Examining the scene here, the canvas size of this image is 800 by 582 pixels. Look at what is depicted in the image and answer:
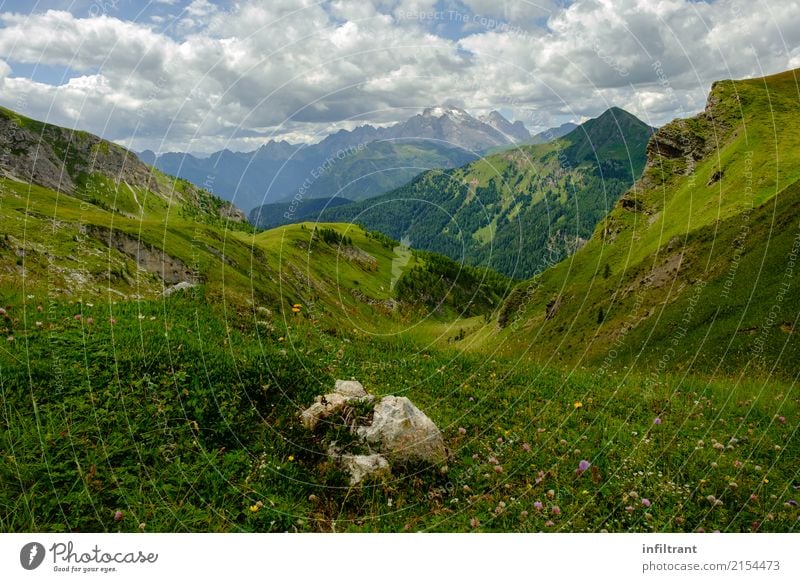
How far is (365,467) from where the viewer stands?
7.60m

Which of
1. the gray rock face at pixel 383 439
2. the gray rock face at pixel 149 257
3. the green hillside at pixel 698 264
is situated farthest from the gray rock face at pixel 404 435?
the gray rock face at pixel 149 257

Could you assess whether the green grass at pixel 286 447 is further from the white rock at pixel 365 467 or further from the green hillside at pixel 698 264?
the green hillside at pixel 698 264

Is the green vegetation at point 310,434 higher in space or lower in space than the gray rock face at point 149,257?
higher

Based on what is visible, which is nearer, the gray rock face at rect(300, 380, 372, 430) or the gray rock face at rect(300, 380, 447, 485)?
the gray rock face at rect(300, 380, 447, 485)

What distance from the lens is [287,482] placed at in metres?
7.38

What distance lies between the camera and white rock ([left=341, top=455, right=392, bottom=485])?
7.50m

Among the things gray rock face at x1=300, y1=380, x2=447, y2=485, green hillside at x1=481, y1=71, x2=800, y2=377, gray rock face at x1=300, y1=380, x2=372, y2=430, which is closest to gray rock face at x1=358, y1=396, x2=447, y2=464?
gray rock face at x1=300, y1=380, x2=447, y2=485

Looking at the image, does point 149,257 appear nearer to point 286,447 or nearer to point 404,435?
point 286,447

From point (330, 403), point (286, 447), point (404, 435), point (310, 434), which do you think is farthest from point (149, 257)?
→ point (404, 435)

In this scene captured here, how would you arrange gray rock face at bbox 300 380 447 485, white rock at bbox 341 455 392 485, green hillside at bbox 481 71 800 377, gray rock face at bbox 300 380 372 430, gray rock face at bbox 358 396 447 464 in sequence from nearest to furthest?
white rock at bbox 341 455 392 485 → gray rock face at bbox 300 380 447 485 → gray rock face at bbox 358 396 447 464 → gray rock face at bbox 300 380 372 430 → green hillside at bbox 481 71 800 377

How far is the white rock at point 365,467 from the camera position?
295 inches

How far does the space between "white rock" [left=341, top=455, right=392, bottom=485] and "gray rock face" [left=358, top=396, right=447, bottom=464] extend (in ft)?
0.72

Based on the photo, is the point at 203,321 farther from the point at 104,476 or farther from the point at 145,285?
the point at 145,285

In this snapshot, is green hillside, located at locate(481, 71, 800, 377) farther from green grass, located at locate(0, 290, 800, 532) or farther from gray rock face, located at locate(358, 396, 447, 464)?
gray rock face, located at locate(358, 396, 447, 464)
